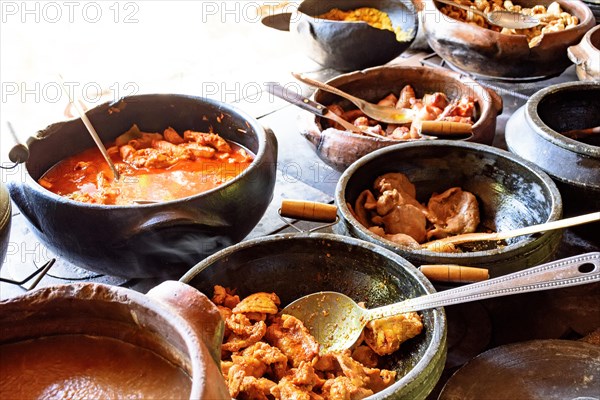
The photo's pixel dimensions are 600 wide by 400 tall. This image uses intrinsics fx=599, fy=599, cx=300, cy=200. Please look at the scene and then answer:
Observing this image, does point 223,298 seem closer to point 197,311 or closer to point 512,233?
point 197,311

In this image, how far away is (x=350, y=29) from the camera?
277cm

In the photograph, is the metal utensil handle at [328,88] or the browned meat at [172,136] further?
the metal utensil handle at [328,88]

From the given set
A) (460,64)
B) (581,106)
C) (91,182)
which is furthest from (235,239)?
(460,64)

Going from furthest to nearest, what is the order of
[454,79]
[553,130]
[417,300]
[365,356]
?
[454,79]
[553,130]
[365,356]
[417,300]

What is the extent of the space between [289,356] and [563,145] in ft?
3.66

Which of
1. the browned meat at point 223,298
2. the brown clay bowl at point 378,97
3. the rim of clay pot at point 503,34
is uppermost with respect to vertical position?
the rim of clay pot at point 503,34

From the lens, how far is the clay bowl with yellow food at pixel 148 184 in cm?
148

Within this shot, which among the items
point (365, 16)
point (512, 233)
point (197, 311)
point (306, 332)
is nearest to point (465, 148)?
point (512, 233)

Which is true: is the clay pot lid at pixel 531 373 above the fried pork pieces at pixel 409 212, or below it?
below

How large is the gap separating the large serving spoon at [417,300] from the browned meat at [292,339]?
0.05 m

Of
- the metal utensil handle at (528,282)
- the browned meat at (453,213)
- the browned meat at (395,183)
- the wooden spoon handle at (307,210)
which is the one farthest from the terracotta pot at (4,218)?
the browned meat at (453,213)

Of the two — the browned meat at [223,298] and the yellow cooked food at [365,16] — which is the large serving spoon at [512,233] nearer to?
the browned meat at [223,298]

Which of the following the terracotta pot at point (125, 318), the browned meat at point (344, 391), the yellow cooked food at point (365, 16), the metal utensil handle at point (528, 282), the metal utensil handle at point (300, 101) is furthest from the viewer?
the yellow cooked food at point (365, 16)

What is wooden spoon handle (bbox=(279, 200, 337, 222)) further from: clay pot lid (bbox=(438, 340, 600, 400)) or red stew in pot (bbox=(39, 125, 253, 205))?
clay pot lid (bbox=(438, 340, 600, 400))
